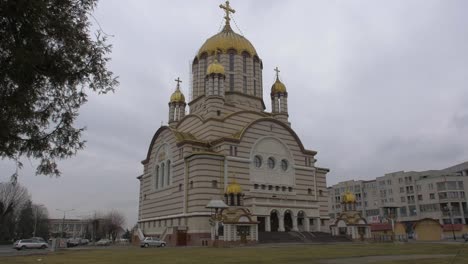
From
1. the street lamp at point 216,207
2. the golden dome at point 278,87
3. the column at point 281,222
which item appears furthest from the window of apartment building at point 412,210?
the street lamp at point 216,207

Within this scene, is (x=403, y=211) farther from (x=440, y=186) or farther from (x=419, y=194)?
(x=440, y=186)

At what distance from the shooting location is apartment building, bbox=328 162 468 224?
8154cm

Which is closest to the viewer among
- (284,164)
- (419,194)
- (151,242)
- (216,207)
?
(216,207)

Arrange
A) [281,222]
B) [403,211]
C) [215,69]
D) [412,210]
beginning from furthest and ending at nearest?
[403,211]
[412,210]
[215,69]
[281,222]

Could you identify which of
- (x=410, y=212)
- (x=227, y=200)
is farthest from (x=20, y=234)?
(x=410, y=212)

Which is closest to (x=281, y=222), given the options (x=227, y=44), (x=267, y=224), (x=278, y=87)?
(x=267, y=224)

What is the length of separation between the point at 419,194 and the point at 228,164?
56.1m

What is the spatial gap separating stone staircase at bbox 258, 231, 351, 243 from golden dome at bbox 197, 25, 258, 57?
80.6 ft

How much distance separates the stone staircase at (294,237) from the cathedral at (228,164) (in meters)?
0.84

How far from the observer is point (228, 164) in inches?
1811

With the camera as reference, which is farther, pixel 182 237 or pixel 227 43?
pixel 227 43

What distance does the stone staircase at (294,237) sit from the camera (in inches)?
1619

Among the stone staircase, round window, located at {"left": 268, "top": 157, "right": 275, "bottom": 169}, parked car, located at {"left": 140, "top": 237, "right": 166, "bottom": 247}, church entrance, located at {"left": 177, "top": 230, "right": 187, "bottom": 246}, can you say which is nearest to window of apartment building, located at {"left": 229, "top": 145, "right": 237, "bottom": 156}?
round window, located at {"left": 268, "top": 157, "right": 275, "bottom": 169}

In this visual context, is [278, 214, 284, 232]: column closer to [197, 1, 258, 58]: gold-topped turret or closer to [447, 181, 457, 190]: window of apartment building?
[197, 1, 258, 58]: gold-topped turret
